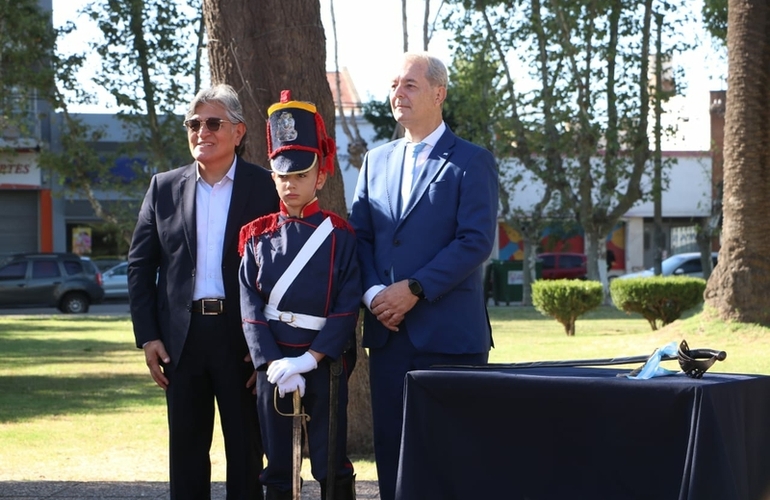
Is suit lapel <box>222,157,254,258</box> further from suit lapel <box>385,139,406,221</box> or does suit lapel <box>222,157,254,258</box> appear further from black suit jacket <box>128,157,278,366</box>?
suit lapel <box>385,139,406,221</box>

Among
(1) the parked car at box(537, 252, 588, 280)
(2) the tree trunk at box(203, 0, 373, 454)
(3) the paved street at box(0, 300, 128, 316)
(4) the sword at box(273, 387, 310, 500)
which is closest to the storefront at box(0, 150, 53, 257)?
(3) the paved street at box(0, 300, 128, 316)

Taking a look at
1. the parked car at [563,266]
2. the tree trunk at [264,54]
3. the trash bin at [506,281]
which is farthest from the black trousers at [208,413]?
the parked car at [563,266]

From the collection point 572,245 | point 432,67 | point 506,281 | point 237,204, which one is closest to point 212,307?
point 237,204

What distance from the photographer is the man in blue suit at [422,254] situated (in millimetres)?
4418

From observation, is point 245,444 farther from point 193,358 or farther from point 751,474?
point 751,474

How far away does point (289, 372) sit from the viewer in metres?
4.32

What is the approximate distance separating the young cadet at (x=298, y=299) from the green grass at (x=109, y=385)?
201 cm

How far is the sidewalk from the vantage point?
20.9 feet

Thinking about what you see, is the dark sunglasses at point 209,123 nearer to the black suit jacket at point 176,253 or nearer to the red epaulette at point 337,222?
the black suit jacket at point 176,253

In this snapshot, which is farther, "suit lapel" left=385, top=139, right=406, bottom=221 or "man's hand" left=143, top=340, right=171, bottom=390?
"man's hand" left=143, top=340, right=171, bottom=390

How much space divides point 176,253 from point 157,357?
0.48 m

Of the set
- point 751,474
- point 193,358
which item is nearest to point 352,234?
point 193,358

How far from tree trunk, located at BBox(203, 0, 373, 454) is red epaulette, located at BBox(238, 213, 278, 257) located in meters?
2.80

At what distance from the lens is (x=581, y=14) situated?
1150 inches
